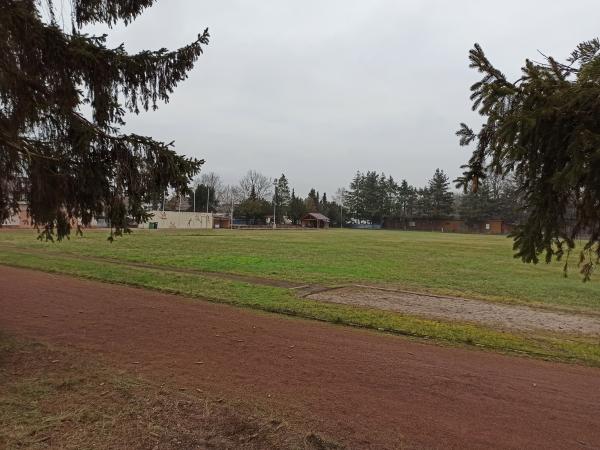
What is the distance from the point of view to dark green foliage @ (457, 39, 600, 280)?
370 cm

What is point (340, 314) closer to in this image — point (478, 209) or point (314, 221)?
point (478, 209)

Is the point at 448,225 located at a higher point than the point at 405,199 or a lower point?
lower

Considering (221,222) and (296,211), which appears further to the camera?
(296,211)

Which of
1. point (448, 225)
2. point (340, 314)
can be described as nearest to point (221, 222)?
point (448, 225)

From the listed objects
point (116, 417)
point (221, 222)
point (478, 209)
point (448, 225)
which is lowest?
point (116, 417)

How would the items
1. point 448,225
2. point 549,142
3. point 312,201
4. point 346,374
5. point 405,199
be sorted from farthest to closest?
point 312,201
point 405,199
point 448,225
point 346,374
point 549,142

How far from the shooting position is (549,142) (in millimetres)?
4016

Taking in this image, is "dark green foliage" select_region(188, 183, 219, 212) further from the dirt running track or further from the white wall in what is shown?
the dirt running track

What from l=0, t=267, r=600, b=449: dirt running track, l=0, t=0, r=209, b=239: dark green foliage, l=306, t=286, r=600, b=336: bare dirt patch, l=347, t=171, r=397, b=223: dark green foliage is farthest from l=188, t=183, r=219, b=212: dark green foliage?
l=0, t=0, r=209, b=239: dark green foliage

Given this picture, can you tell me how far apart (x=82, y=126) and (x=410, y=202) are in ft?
426

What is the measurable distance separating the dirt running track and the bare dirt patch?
138 inches

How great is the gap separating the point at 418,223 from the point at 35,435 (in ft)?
401

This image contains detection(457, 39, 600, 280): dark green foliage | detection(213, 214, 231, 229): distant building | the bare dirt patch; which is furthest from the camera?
detection(213, 214, 231, 229): distant building

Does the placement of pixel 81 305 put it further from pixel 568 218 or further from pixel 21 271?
pixel 568 218
